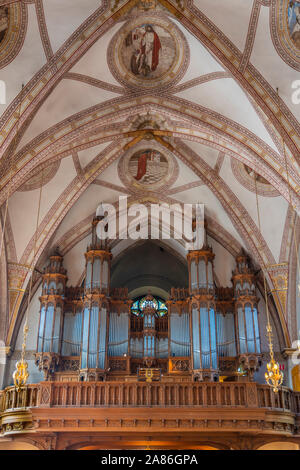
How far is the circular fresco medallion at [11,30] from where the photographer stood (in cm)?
1068

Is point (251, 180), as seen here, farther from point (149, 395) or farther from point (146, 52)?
point (149, 395)

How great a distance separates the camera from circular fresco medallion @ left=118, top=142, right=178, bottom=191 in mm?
A: 17062

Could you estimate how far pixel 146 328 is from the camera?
1736cm

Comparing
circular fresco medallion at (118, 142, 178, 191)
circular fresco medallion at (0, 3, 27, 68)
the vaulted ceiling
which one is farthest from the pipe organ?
circular fresco medallion at (0, 3, 27, 68)

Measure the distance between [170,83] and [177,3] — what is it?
8.30 feet

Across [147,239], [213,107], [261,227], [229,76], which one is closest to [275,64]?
[229,76]

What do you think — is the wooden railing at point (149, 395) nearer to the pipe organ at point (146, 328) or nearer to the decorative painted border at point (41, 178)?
the pipe organ at point (146, 328)

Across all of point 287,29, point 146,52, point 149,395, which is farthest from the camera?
point 146,52

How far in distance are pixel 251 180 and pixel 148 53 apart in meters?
5.56

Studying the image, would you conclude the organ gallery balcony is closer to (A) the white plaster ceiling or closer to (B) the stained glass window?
(A) the white plaster ceiling

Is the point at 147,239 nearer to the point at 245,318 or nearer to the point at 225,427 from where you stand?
the point at 245,318

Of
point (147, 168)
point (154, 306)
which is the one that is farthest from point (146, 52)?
point (154, 306)

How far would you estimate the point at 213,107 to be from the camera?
1370 centimetres

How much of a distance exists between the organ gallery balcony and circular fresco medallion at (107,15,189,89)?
8.60 m
